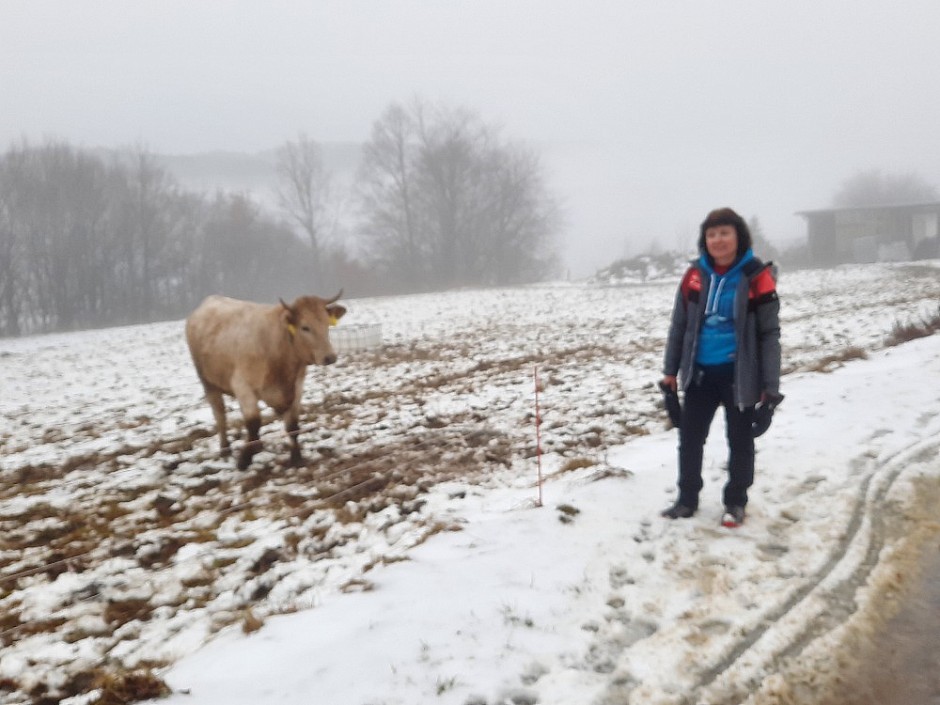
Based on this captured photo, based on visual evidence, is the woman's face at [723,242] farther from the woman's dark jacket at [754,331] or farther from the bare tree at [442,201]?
the bare tree at [442,201]

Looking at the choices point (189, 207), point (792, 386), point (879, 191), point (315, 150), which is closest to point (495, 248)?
point (315, 150)

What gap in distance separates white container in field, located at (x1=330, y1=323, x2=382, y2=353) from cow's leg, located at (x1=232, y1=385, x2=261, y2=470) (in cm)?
789

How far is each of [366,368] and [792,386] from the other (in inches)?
319

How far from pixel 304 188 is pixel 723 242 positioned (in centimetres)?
5407

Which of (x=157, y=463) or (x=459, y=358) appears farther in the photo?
(x=459, y=358)

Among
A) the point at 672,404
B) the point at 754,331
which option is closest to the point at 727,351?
the point at 754,331

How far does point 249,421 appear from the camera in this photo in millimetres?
6523

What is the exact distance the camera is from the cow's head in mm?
6332

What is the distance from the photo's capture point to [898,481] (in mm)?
4320

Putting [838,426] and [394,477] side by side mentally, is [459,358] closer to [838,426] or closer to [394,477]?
[394,477]

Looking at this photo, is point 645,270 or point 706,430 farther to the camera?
point 645,270

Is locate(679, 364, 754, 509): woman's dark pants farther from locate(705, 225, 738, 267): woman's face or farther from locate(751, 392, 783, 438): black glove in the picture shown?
locate(705, 225, 738, 267): woman's face

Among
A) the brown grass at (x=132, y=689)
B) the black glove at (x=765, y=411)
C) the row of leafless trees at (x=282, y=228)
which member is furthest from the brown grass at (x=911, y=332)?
the row of leafless trees at (x=282, y=228)

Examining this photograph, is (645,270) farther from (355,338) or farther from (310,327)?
(310,327)
